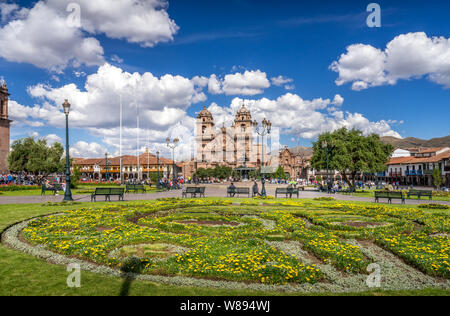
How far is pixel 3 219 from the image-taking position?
40.2 ft

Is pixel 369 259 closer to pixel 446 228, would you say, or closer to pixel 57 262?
pixel 446 228

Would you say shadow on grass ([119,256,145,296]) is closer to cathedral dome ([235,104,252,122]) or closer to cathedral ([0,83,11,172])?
cathedral ([0,83,11,172])

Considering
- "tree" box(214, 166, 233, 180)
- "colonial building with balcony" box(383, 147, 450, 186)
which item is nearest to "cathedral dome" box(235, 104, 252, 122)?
"tree" box(214, 166, 233, 180)

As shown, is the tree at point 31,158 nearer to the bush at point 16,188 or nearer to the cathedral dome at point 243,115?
the bush at point 16,188

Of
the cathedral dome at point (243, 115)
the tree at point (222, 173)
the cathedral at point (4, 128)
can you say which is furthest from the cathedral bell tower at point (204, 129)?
the cathedral at point (4, 128)

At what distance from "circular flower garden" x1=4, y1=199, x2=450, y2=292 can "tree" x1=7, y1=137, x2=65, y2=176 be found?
145ft

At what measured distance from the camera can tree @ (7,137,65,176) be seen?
48.6m

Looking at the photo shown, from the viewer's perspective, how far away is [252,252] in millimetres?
7422

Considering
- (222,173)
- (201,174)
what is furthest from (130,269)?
(201,174)

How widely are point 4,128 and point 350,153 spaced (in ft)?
182

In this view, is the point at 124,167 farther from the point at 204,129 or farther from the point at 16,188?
the point at 16,188

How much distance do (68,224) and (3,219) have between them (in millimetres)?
3666
